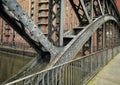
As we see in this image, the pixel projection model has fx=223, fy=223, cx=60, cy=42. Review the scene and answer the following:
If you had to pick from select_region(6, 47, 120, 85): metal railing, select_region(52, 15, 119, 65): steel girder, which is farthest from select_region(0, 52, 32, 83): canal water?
select_region(52, 15, 119, 65): steel girder

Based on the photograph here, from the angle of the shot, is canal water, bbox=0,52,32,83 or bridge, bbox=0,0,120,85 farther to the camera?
canal water, bbox=0,52,32,83

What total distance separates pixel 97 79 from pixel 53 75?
4486 mm

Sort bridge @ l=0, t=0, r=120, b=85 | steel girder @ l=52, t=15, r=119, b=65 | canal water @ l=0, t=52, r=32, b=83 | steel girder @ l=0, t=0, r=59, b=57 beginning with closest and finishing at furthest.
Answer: steel girder @ l=0, t=0, r=59, b=57 < bridge @ l=0, t=0, r=120, b=85 < steel girder @ l=52, t=15, r=119, b=65 < canal water @ l=0, t=52, r=32, b=83

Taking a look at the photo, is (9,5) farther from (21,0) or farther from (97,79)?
(21,0)

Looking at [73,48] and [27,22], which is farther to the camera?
[73,48]

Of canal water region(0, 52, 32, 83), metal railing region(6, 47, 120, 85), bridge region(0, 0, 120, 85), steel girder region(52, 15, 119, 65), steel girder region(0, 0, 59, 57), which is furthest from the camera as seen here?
canal water region(0, 52, 32, 83)

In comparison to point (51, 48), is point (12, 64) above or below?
below

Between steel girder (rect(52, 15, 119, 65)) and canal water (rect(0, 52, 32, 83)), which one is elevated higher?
steel girder (rect(52, 15, 119, 65))

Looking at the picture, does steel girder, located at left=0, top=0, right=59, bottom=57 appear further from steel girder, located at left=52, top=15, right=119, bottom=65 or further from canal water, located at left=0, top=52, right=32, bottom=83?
canal water, located at left=0, top=52, right=32, bottom=83

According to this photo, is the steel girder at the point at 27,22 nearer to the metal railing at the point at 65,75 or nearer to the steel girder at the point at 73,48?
the steel girder at the point at 73,48

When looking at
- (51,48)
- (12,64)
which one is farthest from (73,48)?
(12,64)

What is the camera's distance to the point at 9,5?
16.4ft

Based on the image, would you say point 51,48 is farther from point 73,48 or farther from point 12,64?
point 12,64

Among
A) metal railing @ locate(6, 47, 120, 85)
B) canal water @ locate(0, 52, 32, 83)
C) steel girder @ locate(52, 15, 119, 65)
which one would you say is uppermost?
steel girder @ locate(52, 15, 119, 65)
